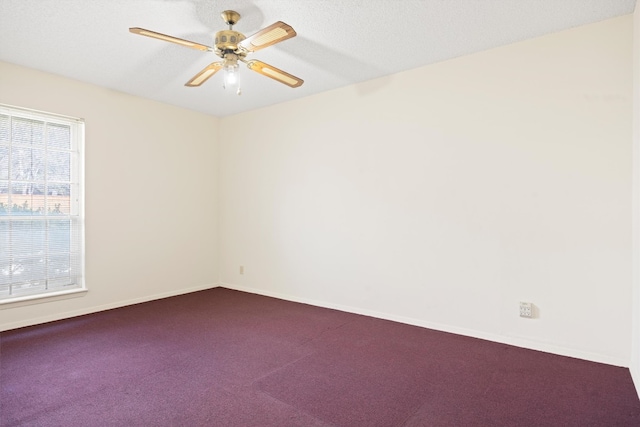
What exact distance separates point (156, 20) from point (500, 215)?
3.29 meters

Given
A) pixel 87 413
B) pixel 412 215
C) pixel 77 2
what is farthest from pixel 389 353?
pixel 77 2

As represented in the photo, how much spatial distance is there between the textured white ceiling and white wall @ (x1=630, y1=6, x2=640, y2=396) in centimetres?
34

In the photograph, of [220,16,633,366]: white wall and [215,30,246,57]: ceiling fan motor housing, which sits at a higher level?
[215,30,246,57]: ceiling fan motor housing

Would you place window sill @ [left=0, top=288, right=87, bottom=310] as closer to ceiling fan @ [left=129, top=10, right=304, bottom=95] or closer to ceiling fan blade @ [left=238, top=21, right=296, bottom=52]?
ceiling fan @ [left=129, top=10, right=304, bottom=95]

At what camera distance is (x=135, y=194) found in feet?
14.7

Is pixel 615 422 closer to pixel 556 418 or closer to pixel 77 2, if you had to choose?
pixel 556 418

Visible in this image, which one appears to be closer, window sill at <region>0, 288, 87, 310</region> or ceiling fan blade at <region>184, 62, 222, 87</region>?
ceiling fan blade at <region>184, 62, 222, 87</region>

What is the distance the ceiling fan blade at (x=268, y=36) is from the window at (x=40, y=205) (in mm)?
2741

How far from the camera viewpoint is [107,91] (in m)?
4.18

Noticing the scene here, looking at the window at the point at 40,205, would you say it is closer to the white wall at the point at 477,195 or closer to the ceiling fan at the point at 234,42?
the ceiling fan at the point at 234,42

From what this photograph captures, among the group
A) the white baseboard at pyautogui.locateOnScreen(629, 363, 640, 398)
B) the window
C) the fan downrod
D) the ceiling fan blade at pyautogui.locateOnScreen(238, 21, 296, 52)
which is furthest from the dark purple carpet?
the fan downrod

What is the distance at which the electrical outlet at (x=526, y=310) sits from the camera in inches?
117

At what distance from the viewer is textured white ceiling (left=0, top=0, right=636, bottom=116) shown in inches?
98.8

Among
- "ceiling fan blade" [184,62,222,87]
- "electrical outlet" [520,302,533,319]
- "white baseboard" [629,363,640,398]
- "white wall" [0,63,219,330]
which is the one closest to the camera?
"white baseboard" [629,363,640,398]
